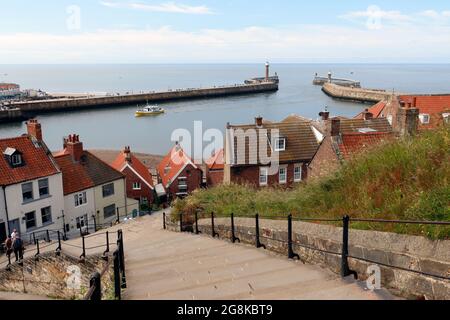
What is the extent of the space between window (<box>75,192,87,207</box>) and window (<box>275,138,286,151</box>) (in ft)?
42.6

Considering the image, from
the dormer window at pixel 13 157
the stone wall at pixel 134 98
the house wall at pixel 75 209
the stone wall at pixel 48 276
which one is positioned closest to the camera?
the stone wall at pixel 48 276

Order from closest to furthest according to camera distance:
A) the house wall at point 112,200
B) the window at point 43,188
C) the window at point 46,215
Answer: the window at point 43,188
the window at point 46,215
the house wall at point 112,200

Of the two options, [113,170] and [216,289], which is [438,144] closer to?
[216,289]

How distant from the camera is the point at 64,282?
43.8ft

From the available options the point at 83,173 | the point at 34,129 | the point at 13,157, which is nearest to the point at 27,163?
the point at 13,157

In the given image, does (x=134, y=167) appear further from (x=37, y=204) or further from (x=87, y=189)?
(x=37, y=204)

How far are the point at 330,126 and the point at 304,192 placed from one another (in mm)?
11279

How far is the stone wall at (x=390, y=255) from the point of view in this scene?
550cm

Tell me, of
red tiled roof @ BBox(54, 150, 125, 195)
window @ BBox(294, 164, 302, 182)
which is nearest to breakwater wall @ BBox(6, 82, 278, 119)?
red tiled roof @ BBox(54, 150, 125, 195)

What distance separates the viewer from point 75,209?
28594 mm

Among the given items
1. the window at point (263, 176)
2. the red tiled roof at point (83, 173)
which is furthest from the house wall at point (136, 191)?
the window at point (263, 176)

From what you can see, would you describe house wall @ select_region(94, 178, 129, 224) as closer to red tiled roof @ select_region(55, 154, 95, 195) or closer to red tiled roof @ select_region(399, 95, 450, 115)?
red tiled roof @ select_region(55, 154, 95, 195)

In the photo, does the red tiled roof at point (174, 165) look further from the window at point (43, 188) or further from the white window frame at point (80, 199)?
the window at point (43, 188)

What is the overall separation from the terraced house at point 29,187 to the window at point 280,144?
1377 centimetres
